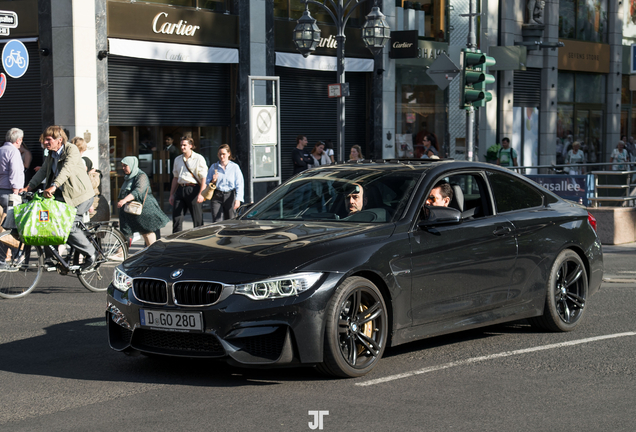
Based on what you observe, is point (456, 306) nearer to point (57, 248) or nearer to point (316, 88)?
point (57, 248)

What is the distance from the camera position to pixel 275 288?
18.2ft

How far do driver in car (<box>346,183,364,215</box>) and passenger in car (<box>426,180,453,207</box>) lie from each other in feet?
1.99

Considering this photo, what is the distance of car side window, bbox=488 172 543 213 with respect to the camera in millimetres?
7340

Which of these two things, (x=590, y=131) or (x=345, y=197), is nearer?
(x=345, y=197)

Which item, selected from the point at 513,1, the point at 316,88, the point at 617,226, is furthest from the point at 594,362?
the point at 513,1

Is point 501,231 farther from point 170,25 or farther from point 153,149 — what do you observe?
point 170,25

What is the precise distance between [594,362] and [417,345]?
1.34 meters

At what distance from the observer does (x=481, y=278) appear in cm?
680

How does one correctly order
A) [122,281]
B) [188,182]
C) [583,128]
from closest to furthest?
[122,281]
[188,182]
[583,128]

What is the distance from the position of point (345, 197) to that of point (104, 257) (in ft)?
15.0

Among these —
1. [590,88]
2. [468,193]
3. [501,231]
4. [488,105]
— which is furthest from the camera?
[590,88]

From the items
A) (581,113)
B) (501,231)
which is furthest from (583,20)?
(501,231)

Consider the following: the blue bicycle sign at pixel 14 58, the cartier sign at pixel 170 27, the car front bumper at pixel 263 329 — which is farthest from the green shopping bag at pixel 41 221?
the cartier sign at pixel 170 27

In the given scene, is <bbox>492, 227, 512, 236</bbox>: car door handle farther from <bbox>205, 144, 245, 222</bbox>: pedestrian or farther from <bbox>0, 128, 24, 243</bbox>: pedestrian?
<bbox>0, 128, 24, 243</bbox>: pedestrian
